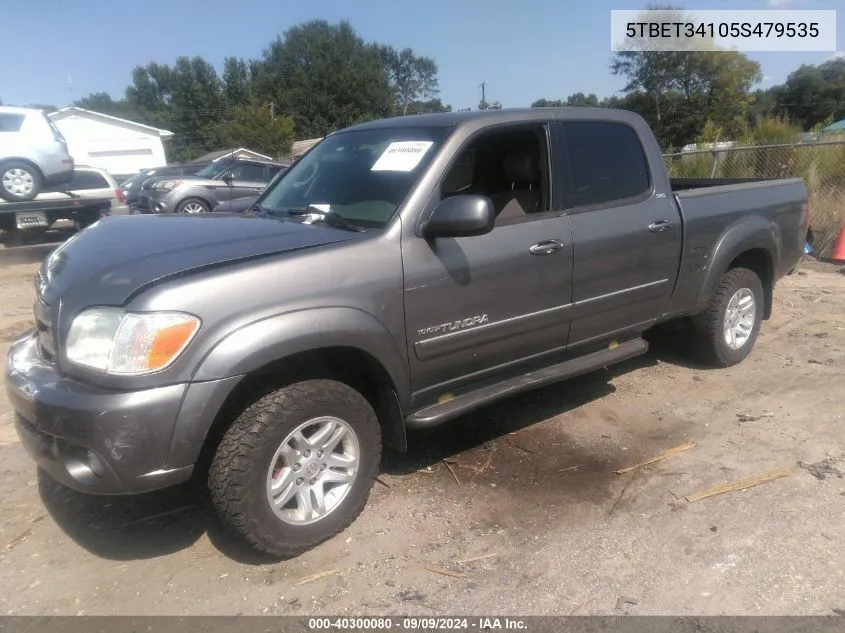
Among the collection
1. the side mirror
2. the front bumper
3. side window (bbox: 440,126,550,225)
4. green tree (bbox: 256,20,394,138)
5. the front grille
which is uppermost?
green tree (bbox: 256,20,394,138)

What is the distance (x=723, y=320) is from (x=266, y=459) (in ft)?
12.2

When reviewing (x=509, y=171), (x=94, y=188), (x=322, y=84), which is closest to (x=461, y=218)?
(x=509, y=171)

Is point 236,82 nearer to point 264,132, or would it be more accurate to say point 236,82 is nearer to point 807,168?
point 264,132

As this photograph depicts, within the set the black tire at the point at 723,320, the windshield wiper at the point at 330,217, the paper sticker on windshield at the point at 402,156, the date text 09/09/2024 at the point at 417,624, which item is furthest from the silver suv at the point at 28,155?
the date text 09/09/2024 at the point at 417,624

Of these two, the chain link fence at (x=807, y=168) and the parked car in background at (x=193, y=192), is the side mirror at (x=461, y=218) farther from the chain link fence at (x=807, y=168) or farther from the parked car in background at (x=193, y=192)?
the parked car in background at (x=193, y=192)

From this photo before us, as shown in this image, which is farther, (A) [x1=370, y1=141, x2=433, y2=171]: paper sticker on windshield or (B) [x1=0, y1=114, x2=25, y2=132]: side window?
(B) [x1=0, y1=114, x2=25, y2=132]: side window

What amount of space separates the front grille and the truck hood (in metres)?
0.04

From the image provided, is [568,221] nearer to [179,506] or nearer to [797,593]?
[797,593]

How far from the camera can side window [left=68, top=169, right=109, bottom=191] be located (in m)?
12.2

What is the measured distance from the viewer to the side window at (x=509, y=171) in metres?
3.72

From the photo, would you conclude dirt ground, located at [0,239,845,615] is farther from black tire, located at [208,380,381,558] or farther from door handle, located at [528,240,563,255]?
door handle, located at [528,240,563,255]

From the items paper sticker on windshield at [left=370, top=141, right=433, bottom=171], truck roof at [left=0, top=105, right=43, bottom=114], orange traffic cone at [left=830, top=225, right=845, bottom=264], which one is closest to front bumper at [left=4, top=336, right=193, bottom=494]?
paper sticker on windshield at [left=370, top=141, right=433, bottom=171]

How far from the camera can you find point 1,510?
3326 millimetres

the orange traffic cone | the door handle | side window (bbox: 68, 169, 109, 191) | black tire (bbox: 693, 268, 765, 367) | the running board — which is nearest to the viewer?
the running board
